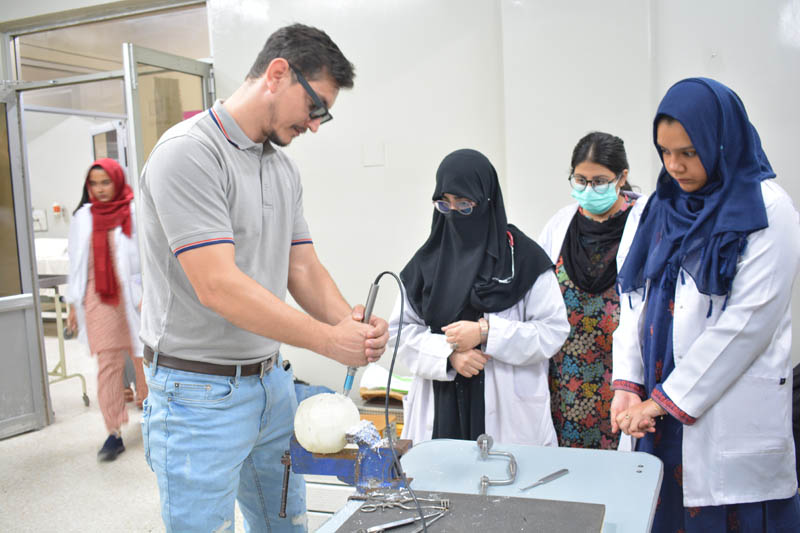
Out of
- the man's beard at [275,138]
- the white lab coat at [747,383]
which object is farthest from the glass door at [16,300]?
→ the white lab coat at [747,383]

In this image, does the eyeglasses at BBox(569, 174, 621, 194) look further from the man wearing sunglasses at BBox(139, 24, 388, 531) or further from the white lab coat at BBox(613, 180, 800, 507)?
the man wearing sunglasses at BBox(139, 24, 388, 531)

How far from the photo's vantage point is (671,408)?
147cm

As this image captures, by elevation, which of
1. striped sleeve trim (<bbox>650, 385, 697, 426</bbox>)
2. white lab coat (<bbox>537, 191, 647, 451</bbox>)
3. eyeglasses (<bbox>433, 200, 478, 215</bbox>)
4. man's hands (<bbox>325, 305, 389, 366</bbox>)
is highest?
eyeglasses (<bbox>433, 200, 478, 215</bbox>)

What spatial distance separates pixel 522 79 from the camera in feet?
10.3

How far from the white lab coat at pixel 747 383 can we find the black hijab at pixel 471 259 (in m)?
0.57

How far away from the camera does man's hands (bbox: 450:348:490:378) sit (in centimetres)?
188

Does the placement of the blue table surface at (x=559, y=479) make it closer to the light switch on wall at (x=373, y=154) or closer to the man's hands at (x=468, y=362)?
the man's hands at (x=468, y=362)

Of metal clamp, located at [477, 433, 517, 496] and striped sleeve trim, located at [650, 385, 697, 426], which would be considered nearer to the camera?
metal clamp, located at [477, 433, 517, 496]

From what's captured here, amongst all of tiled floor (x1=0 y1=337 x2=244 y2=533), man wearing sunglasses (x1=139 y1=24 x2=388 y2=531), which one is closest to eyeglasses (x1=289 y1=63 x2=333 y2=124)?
man wearing sunglasses (x1=139 y1=24 x2=388 y2=531)

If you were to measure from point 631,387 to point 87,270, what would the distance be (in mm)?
2957

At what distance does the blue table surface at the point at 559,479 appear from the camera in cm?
114

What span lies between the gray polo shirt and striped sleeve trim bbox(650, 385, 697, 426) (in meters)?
0.86

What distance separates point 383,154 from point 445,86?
490 mm

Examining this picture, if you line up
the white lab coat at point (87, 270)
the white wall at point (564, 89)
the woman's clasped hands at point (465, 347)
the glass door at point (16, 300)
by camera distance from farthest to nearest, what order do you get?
the glass door at point (16, 300)
the white lab coat at point (87, 270)
the white wall at point (564, 89)
the woman's clasped hands at point (465, 347)
